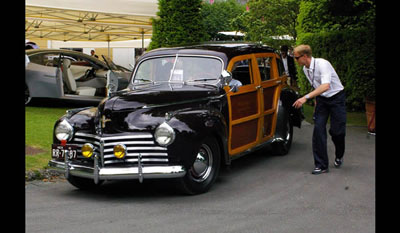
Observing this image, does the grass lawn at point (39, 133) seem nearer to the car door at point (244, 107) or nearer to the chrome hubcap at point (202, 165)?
the chrome hubcap at point (202, 165)

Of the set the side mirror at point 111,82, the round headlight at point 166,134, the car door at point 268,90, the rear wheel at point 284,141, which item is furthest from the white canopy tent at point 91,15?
the round headlight at point 166,134

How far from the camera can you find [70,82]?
1448 cm

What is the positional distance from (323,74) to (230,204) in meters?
2.58

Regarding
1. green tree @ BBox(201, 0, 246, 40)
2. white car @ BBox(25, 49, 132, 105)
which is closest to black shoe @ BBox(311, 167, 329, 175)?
white car @ BBox(25, 49, 132, 105)

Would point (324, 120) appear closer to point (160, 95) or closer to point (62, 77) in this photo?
point (160, 95)

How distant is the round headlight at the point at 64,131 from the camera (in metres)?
6.89

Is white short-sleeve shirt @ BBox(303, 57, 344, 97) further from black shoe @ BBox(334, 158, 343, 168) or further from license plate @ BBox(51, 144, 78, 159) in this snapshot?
license plate @ BBox(51, 144, 78, 159)

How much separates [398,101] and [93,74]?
9.28 metres

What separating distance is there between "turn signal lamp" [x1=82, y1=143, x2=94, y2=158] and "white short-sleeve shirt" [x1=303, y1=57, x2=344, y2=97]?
3374mm

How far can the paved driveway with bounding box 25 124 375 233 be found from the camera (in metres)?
5.51

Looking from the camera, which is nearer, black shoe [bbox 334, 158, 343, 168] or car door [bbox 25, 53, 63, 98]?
black shoe [bbox 334, 158, 343, 168]

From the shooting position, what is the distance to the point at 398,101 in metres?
8.41
